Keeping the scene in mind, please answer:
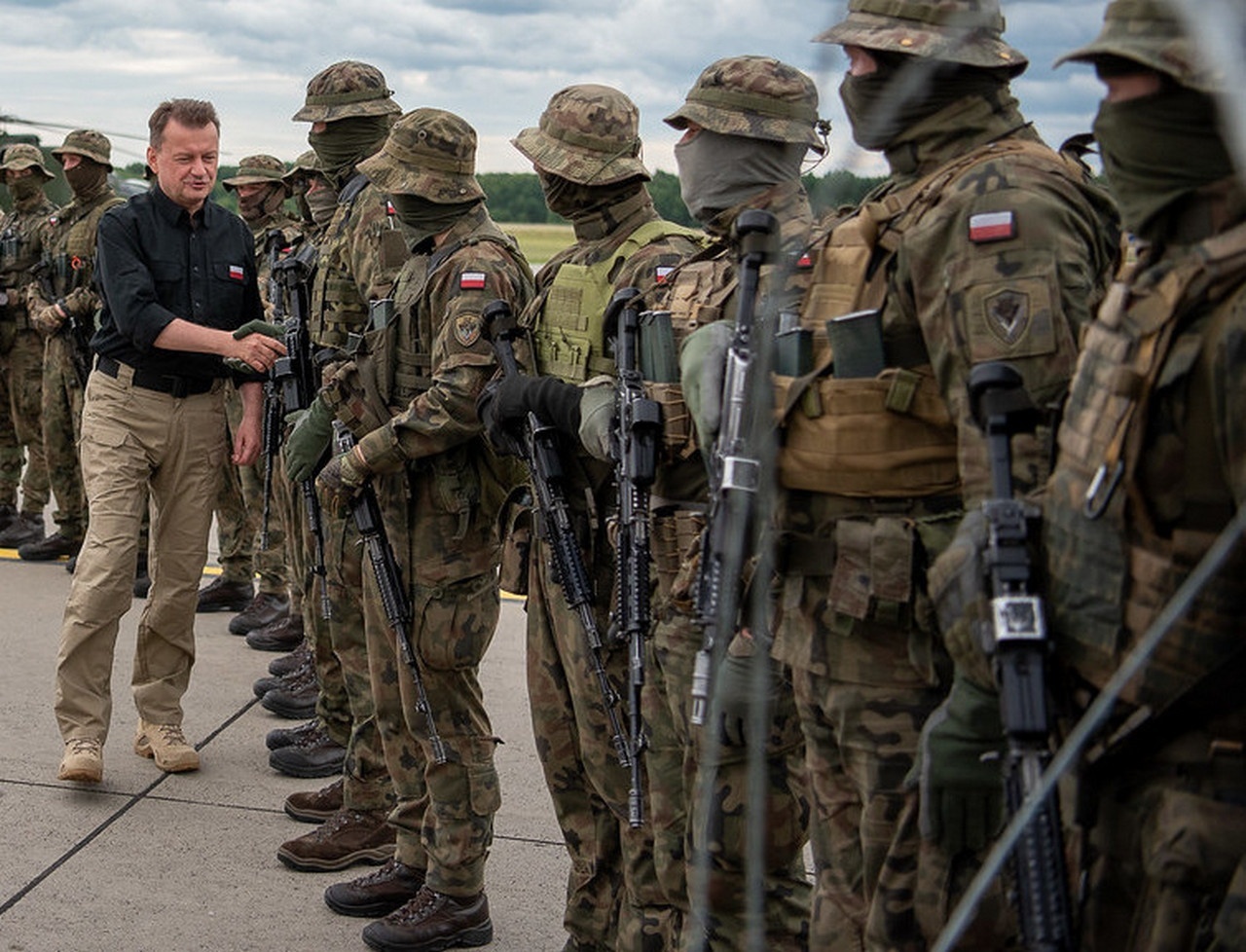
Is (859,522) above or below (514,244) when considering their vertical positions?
below

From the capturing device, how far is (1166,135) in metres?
2.15

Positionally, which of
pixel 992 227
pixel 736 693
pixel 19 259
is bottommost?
pixel 736 693

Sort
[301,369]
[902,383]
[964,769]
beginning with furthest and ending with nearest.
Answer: [301,369] < [902,383] < [964,769]

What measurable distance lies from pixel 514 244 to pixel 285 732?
7.44 ft

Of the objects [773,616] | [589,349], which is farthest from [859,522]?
[589,349]

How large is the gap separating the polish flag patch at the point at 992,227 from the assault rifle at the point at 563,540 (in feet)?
4.91

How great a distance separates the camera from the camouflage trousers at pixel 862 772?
9.01 ft

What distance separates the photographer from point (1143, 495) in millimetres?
2209

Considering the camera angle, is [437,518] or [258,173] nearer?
[437,518]

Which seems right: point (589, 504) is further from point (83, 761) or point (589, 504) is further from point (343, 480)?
point (83, 761)

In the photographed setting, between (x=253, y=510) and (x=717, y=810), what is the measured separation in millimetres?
4840

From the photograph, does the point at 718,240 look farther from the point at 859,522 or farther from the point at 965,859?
the point at 965,859

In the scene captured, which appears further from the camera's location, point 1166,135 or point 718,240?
point 718,240

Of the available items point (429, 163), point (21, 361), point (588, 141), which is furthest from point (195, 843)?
point (21, 361)
